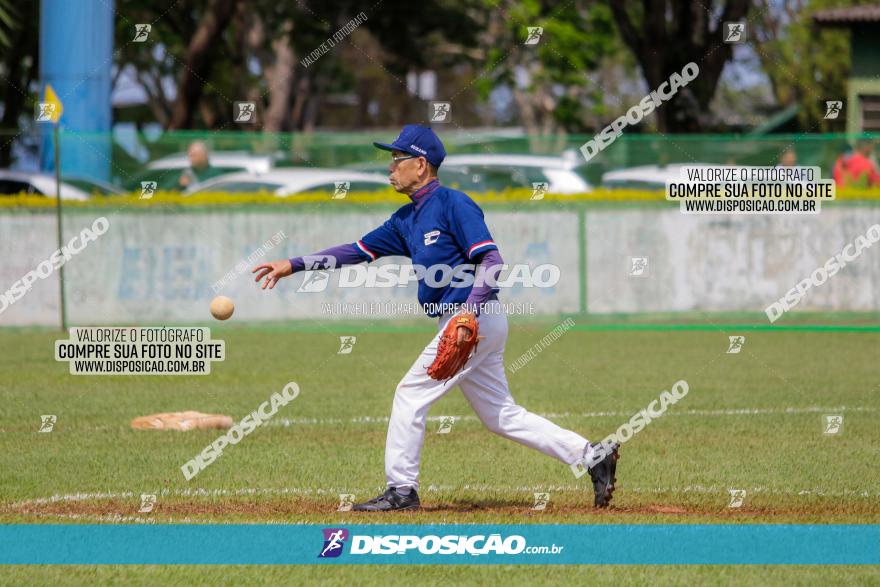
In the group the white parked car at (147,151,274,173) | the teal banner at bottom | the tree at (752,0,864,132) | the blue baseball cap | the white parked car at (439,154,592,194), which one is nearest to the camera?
the teal banner at bottom

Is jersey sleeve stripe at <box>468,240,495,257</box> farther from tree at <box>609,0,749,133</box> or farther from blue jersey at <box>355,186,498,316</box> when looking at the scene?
tree at <box>609,0,749,133</box>

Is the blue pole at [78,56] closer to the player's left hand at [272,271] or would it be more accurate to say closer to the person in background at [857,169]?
the person in background at [857,169]

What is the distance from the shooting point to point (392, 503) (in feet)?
26.1

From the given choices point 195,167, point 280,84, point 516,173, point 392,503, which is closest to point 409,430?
point 392,503

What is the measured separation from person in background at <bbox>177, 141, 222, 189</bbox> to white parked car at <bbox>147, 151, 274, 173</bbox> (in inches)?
6.9

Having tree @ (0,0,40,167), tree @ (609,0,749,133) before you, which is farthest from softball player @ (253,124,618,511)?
tree @ (0,0,40,167)

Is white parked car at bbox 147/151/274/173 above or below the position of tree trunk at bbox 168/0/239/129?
below

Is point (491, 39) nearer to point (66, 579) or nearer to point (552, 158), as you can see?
point (552, 158)

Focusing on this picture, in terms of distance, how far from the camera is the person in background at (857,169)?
19141 millimetres

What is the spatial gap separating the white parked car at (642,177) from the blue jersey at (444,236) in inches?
473

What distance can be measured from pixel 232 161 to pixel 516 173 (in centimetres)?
439

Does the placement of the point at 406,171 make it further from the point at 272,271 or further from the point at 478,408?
the point at 478,408

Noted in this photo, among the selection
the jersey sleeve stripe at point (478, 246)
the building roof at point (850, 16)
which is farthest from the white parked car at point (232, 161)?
the building roof at point (850, 16)

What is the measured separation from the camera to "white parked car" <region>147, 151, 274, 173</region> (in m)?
20.8
